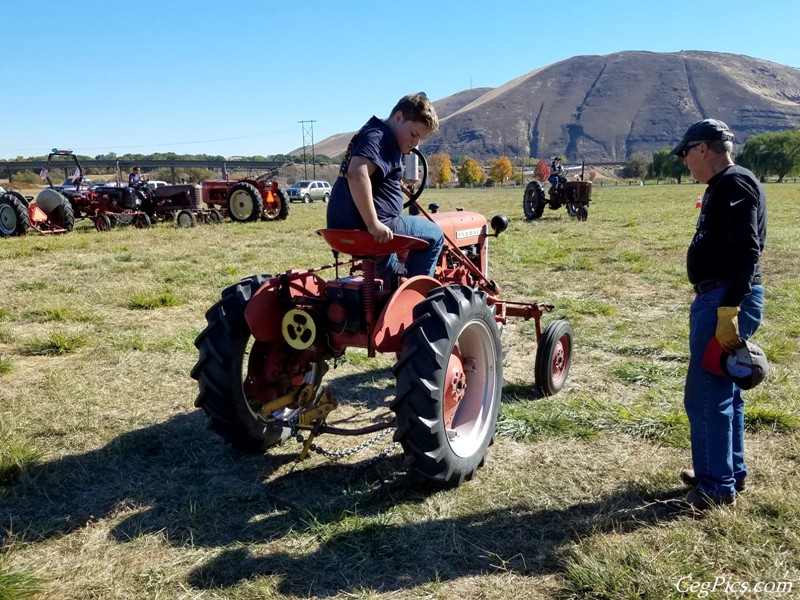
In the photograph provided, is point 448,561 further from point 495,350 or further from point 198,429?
point 198,429

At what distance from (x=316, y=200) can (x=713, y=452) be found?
40.3 meters

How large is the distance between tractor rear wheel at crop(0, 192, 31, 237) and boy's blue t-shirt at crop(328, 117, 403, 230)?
13747 millimetres

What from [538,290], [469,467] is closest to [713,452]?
[469,467]

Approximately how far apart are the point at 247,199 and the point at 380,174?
16.0m

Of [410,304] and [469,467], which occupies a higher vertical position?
[410,304]

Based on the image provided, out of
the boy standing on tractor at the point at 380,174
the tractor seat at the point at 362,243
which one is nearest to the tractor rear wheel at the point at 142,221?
the boy standing on tractor at the point at 380,174

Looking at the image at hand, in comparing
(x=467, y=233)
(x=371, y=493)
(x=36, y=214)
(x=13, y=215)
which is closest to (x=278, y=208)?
(x=36, y=214)

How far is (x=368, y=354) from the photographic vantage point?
341 centimetres

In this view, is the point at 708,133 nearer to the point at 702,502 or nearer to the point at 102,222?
the point at 702,502

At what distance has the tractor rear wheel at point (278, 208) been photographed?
19.8 metres

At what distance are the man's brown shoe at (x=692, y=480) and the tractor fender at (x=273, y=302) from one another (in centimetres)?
219

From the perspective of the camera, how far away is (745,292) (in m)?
2.84

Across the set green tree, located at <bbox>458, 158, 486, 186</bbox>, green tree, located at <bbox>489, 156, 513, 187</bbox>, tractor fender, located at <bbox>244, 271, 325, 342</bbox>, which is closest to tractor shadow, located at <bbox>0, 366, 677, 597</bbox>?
tractor fender, located at <bbox>244, 271, 325, 342</bbox>

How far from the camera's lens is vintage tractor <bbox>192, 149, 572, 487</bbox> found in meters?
3.13
